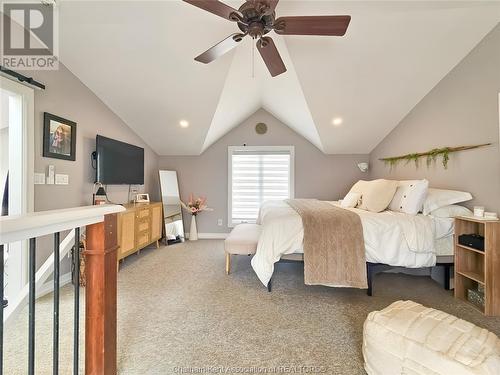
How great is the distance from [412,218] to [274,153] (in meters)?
2.93

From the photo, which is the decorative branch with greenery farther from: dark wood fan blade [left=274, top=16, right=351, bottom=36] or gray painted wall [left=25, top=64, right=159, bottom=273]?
gray painted wall [left=25, top=64, right=159, bottom=273]

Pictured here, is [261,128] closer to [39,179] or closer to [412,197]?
[412,197]

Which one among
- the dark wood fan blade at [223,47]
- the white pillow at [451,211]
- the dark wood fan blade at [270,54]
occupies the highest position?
the dark wood fan blade at [223,47]

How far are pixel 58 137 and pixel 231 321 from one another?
2.57 m

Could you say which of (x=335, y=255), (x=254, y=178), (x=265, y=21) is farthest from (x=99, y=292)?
(x=254, y=178)

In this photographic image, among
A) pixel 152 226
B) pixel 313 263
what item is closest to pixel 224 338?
pixel 313 263

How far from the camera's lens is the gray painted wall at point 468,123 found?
7.35 ft

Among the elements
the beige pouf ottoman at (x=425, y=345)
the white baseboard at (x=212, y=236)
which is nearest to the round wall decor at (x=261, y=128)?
the white baseboard at (x=212, y=236)

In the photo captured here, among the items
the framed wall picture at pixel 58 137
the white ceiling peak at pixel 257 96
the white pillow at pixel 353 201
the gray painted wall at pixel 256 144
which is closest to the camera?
the framed wall picture at pixel 58 137

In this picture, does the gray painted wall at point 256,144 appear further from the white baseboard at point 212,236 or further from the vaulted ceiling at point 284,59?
the vaulted ceiling at point 284,59

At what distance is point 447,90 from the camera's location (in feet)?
9.14

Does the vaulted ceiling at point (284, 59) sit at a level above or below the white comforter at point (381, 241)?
above

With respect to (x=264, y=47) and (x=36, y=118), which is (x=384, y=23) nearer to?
(x=264, y=47)

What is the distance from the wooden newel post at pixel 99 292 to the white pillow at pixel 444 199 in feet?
9.20
